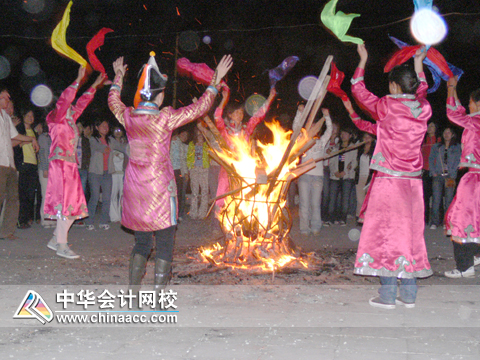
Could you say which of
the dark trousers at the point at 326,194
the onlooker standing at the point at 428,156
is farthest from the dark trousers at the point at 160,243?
the onlooker standing at the point at 428,156

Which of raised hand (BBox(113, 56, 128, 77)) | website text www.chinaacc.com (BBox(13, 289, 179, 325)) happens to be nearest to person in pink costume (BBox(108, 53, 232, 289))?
website text www.chinaacc.com (BBox(13, 289, 179, 325))

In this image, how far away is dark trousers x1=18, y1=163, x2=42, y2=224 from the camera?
907 centimetres

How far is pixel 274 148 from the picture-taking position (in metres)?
6.04

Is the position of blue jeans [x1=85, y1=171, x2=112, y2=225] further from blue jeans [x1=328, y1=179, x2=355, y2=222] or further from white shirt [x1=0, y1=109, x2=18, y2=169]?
blue jeans [x1=328, y1=179, x2=355, y2=222]

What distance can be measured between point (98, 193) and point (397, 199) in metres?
6.57

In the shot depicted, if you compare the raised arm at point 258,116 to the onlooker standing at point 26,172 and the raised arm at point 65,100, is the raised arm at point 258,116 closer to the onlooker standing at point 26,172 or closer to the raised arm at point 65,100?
the raised arm at point 65,100

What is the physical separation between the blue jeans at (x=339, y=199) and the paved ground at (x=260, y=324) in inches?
181

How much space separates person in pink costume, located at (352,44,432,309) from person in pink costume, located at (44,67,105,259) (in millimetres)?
3670

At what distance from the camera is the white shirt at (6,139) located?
22.9ft

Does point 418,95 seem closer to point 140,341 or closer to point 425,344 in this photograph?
point 425,344

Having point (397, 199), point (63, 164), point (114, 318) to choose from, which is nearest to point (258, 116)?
point (63, 164)

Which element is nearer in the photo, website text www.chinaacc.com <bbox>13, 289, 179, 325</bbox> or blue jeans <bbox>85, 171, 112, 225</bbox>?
website text www.chinaacc.com <bbox>13, 289, 179, 325</bbox>

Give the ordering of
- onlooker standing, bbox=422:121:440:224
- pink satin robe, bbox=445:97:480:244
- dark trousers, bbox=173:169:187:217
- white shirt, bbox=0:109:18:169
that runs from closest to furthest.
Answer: pink satin robe, bbox=445:97:480:244
white shirt, bbox=0:109:18:169
onlooker standing, bbox=422:121:440:224
dark trousers, bbox=173:169:187:217

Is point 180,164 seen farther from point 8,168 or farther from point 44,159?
point 8,168
